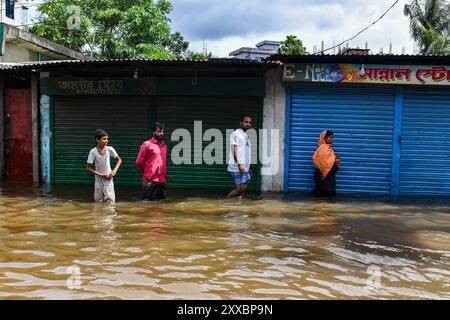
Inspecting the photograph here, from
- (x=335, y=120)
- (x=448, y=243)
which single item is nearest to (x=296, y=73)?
(x=335, y=120)

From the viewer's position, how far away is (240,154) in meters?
8.95

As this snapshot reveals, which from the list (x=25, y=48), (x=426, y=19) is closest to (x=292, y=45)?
(x=426, y=19)

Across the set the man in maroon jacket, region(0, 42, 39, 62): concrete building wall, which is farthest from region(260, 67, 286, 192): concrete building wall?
region(0, 42, 39, 62): concrete building wall

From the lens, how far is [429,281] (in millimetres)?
4324

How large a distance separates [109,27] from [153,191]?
18374 millimetres

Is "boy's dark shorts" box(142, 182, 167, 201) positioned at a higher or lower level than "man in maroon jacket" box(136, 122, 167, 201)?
lower

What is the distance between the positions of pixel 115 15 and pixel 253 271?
71.8 ft

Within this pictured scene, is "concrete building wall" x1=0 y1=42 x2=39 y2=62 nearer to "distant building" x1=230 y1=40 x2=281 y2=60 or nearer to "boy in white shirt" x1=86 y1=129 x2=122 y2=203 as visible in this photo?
"boy in white shirt" x1=86 y1=129 x2=122 y2=203

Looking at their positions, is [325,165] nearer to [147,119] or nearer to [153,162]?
[153,162]

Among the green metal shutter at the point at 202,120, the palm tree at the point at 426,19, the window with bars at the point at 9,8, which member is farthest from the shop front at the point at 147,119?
the window with bars at the point at 9,8

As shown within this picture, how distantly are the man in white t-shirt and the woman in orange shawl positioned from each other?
1.64 metres

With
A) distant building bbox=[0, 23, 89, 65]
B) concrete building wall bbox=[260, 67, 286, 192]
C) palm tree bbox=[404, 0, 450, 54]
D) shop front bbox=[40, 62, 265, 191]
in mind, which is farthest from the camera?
palm tree bbox=[404, 0, 450, 54]

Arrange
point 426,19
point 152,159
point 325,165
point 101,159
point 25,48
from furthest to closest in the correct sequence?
1. point 426,19
2. point 25,48
3. point 325,165
4. point 152,159
5. point 101,159

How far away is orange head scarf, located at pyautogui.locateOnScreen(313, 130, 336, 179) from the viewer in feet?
31.4
